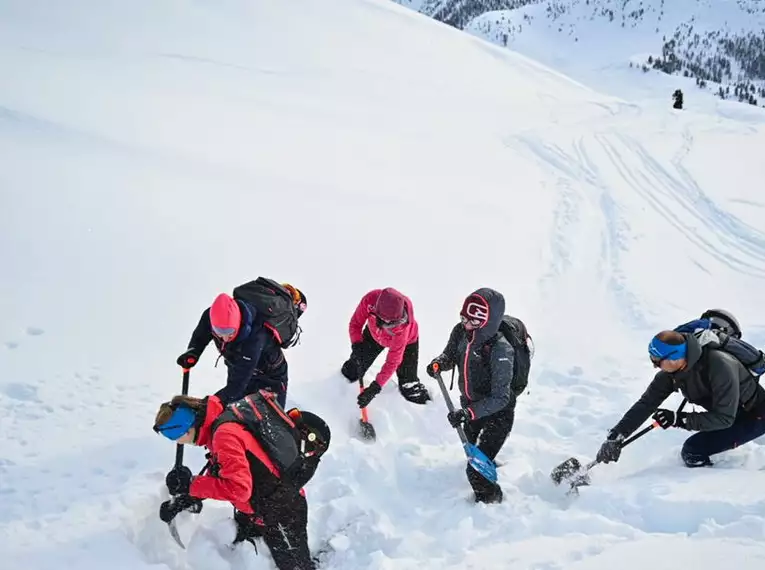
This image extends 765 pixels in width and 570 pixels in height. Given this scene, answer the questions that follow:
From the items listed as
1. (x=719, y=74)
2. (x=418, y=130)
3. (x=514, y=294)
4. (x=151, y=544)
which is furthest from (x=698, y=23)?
(x=151, y=544)

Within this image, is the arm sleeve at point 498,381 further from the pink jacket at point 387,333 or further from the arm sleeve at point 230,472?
the arm sleeve at point 230,472

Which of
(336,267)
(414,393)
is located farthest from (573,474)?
(336,267)

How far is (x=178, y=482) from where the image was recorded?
3590 millimetres

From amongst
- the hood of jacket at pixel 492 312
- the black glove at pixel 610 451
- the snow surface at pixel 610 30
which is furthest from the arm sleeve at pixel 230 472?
the snow surface at pixel 610 30

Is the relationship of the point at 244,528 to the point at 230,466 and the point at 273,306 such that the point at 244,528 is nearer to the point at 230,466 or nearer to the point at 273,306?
the point at 230,466

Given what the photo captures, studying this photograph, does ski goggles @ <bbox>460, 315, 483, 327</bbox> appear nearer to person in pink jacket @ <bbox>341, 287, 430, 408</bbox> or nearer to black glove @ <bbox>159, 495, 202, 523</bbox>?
person in pink jacket @ <bbox>341, 287, 430, 408</bbox>

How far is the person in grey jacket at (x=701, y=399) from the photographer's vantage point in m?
3.97

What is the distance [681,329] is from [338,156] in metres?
7.69

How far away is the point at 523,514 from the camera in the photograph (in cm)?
402

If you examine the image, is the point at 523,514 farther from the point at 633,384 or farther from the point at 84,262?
the point at 84,262

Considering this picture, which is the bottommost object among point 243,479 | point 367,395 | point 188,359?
point 243,479

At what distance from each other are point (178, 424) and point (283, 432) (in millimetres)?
563

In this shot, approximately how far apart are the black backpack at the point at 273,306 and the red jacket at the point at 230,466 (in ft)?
3.52

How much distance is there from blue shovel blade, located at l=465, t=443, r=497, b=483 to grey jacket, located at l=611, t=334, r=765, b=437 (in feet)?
4.12
